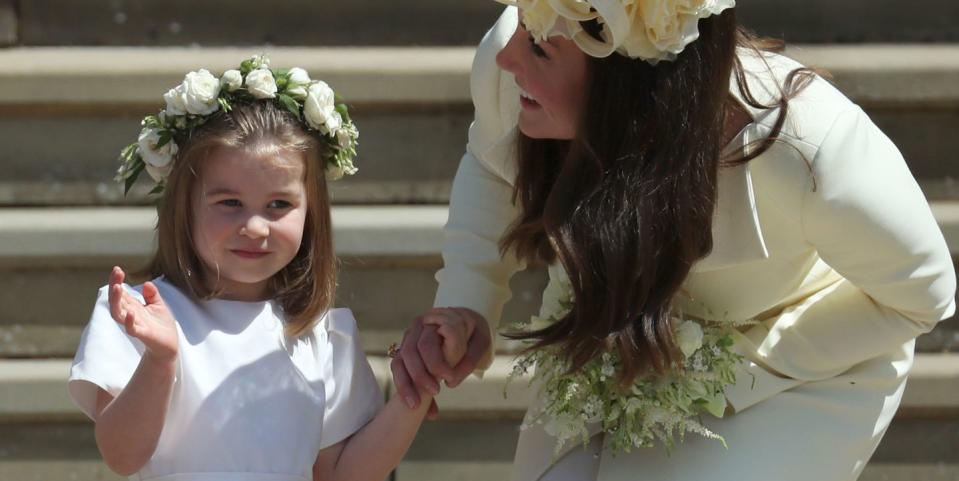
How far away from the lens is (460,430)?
416 cm

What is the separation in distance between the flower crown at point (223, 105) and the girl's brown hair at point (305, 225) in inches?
0.7

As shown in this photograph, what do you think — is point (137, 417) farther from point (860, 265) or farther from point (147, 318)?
point (860, 265)

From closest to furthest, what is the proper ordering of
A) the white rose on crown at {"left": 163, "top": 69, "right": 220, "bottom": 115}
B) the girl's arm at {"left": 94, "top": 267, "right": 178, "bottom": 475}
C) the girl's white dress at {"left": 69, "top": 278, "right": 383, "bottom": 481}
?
the girl's arm at {"left": 94, "top": 267, "right": 178, "bottom": 475}
the girl's white dress at {"left": 69, "top": 278, "right": 383, "bottom": 481}
the white rose on crown at {"left": 163, "top": 69, "right": 220, "bottom": 115}

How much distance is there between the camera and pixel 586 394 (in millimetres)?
2672

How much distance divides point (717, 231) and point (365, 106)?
1715mm

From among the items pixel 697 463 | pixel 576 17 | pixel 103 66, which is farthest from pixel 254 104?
pixel 103 66

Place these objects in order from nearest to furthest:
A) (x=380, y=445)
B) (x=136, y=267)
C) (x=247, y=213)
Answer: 1. (x=247, y=213)
2. (x=380, y=445)
3. (x=136, y=267)

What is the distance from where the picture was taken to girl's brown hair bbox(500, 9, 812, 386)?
2.46 metres

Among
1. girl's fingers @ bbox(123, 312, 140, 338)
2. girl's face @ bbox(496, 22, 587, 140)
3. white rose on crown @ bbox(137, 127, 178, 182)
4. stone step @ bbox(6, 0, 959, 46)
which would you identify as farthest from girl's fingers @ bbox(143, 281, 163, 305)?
stone step @ bbox(6, 0, 959, 46)

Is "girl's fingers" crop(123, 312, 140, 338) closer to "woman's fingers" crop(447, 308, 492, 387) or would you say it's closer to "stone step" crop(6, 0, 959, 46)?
"woman's fingers" crop(447, 308, 492, 387)

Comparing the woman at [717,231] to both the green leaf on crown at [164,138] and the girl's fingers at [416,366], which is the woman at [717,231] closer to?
the girl's fingers at [416,366]

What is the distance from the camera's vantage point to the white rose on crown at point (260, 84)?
9.20 feet

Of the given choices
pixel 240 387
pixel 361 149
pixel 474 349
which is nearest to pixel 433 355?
pixel 474 349

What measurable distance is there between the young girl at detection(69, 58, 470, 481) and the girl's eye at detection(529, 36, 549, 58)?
49 centimetres
